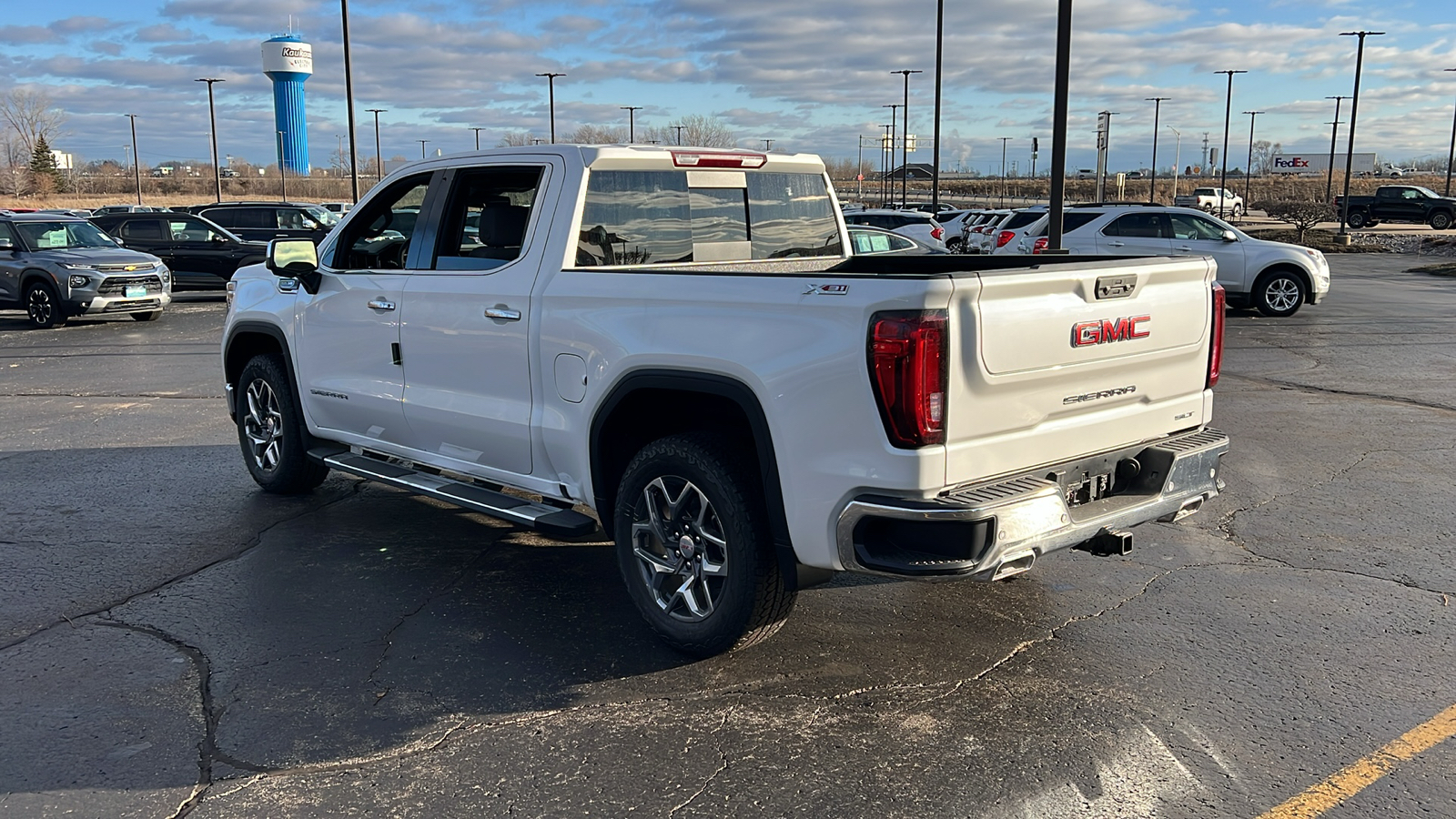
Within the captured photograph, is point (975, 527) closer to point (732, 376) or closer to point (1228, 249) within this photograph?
point (732, 376)

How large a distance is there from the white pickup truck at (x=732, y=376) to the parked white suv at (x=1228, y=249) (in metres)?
12.8

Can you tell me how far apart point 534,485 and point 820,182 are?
7.41 ft

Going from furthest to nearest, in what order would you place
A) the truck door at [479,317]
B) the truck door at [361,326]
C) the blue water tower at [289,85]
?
the blue water tower at [289,85] < the truck door at [361,326] < the truck door at [479,317]

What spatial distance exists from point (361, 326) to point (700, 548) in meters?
2.56

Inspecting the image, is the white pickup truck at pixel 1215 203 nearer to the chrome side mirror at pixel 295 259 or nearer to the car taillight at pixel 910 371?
the chrome side mirror at pixel 295 259

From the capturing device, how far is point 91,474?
7703 millimetres

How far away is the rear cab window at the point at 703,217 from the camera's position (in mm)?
5039

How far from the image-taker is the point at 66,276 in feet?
55.7

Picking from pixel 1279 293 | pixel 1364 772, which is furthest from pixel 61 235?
pixel 1364 772

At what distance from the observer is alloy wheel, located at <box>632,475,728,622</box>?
4.29 metres

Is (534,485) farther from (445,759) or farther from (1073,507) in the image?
(1073,507)

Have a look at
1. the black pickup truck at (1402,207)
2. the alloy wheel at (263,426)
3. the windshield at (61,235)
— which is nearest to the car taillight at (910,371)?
the alloy wheel at (263,426)

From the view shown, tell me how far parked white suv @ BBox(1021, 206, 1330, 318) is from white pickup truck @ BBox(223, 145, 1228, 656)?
42.2 ft

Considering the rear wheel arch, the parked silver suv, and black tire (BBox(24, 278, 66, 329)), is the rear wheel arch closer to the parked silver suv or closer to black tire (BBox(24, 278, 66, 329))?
the parked silver suv
